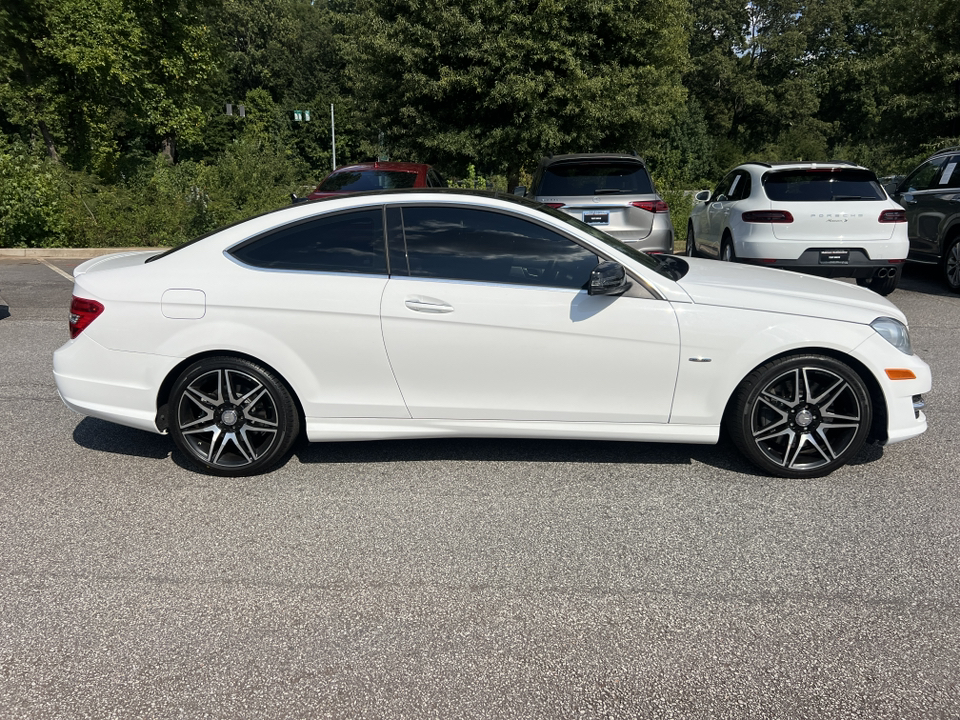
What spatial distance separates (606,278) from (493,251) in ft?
2.16

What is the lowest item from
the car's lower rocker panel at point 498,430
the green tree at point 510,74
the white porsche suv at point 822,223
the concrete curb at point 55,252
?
the concrete curb at point 55,252

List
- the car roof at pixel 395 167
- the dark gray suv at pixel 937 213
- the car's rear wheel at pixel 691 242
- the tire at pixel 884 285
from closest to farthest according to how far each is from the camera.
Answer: the tire at pixel 884 285
the dark gray suv at pixel 937 213
the car's rear wheel at pixel 691 242
the car roof at pixel 395 167

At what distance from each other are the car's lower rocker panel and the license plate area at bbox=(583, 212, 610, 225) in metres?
6.02

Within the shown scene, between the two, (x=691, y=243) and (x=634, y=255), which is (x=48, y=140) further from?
(x=634, y=255)

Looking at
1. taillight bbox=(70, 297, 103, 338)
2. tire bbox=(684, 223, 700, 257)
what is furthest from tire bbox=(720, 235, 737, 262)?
taillight bbox=(70, 297, 103, 338)

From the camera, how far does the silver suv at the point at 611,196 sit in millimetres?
10391

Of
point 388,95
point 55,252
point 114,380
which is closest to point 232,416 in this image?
point 114,380

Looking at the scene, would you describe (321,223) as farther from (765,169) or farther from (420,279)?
(765,169)

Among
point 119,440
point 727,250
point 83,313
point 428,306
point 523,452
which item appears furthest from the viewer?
point 727,250

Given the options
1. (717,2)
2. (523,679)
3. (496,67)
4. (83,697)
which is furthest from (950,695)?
(717,2)

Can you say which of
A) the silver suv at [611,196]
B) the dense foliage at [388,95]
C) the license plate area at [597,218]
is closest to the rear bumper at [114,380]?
the silver suv at [611,196]

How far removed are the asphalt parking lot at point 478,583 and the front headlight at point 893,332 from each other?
2.39 feet

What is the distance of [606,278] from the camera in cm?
452

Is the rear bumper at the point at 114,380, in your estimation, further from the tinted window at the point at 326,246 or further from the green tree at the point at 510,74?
the green tree at the point at 510,74
